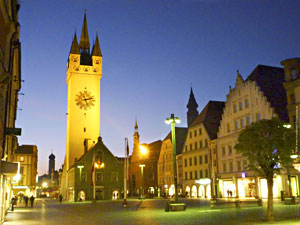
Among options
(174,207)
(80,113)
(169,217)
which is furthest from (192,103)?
(169,217)

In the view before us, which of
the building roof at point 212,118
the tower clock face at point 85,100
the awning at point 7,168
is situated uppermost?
the tower clock face at point 85,100

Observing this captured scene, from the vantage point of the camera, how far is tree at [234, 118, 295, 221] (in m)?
22.1

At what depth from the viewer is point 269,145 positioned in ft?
72.3

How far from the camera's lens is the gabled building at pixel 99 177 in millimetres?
82562

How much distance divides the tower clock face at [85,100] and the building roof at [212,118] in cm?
3490

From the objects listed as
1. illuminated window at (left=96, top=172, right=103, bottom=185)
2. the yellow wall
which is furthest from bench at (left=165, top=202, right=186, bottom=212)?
the yellow wall

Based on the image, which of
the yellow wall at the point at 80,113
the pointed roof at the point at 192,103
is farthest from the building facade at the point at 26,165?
the pointed roof at the point at 192,103

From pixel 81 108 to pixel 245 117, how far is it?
167 feet

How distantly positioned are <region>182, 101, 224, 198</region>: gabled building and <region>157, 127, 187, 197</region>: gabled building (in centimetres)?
528

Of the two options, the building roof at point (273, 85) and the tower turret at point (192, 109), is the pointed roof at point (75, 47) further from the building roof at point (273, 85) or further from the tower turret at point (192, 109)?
the building roof at point (273, 85)

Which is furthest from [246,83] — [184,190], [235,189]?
[184,190]

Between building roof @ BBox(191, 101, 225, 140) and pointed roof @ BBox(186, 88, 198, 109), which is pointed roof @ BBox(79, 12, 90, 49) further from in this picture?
building roof @ BBox(191, 101, 225, 140)

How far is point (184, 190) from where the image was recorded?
8056 centimetres

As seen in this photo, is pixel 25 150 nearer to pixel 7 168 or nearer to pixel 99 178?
pixel 99 178
